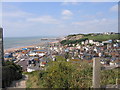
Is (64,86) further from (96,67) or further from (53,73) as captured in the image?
(96,67)

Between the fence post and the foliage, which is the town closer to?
the fence post

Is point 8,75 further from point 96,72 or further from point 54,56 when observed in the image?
point 54,56

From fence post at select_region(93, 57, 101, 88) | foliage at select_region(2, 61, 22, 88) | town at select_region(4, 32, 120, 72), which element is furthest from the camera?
town at select_region(4, 32, 120, 72)

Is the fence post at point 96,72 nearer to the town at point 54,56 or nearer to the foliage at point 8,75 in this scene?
the town at point 54,56

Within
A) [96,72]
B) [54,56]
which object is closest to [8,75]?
[96,72]

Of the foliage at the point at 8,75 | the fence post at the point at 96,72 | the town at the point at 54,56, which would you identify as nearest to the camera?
the fence post at the point at 96,72

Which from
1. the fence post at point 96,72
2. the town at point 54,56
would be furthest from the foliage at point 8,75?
the fence post at point 96,72

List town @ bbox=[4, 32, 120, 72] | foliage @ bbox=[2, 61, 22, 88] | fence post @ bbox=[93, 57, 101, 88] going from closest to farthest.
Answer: fence post @ bbox=[93, 57, 101, 88]
foliage @ bbox=[2, 61, 22, 88]
town @ bbox=[4, 32, 120, 72]

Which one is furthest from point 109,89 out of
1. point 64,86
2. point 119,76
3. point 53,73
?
point 53,73

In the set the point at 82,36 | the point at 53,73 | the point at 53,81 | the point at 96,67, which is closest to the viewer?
the point at 96,67

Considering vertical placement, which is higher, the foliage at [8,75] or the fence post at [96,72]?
the fence post at [96,72]

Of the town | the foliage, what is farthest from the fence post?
the foliage
